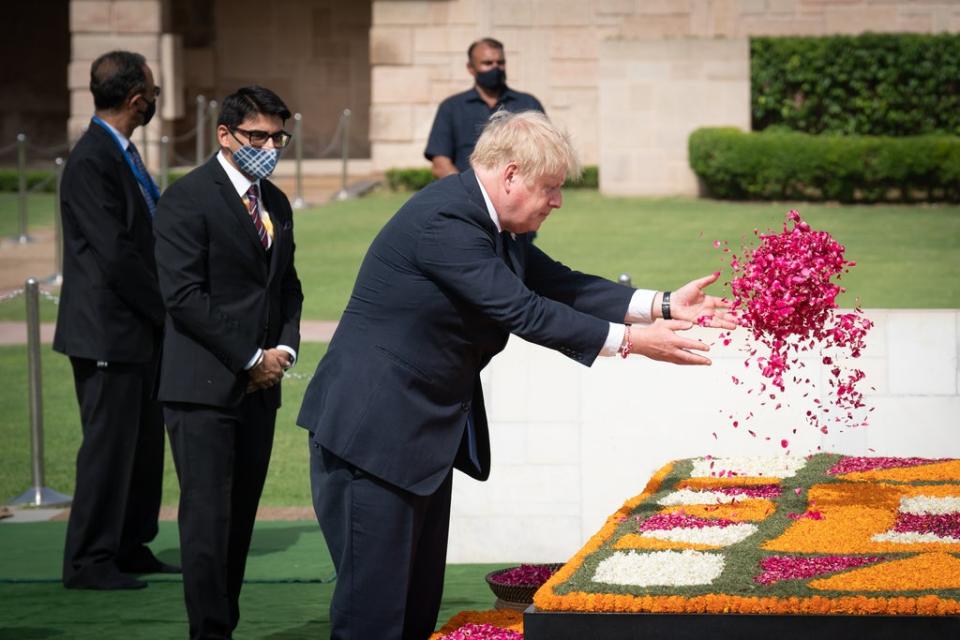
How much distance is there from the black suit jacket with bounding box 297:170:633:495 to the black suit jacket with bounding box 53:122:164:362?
241 cm

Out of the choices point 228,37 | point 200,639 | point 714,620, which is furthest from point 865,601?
point 228,37

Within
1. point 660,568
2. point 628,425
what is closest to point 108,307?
point 628,425

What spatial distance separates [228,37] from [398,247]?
2321cm

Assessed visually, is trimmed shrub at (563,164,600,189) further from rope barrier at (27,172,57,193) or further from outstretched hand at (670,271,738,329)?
outstretched hand at (670,271,738,329)

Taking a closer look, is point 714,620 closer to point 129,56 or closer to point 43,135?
point 129,56

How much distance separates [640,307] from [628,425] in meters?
2.25

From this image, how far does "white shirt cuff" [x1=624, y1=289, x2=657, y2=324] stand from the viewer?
5.09 metres

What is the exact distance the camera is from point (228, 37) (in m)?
26.9

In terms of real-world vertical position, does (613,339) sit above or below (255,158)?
below

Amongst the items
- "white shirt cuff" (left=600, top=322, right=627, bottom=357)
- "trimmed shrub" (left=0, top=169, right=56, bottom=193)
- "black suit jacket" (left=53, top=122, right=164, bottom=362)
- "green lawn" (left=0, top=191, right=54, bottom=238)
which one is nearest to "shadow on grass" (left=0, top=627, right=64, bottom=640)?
"black suit jacket" (left=53, top=122, right=164, bottom=362)

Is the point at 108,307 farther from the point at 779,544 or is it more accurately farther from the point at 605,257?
the point at 605,257

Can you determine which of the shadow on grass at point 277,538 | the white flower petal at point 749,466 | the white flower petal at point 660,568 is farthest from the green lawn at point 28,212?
the white flower petal at point 660,568

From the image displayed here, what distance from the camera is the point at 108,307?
6859 mm

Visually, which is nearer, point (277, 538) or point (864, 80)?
point (277, 538)
